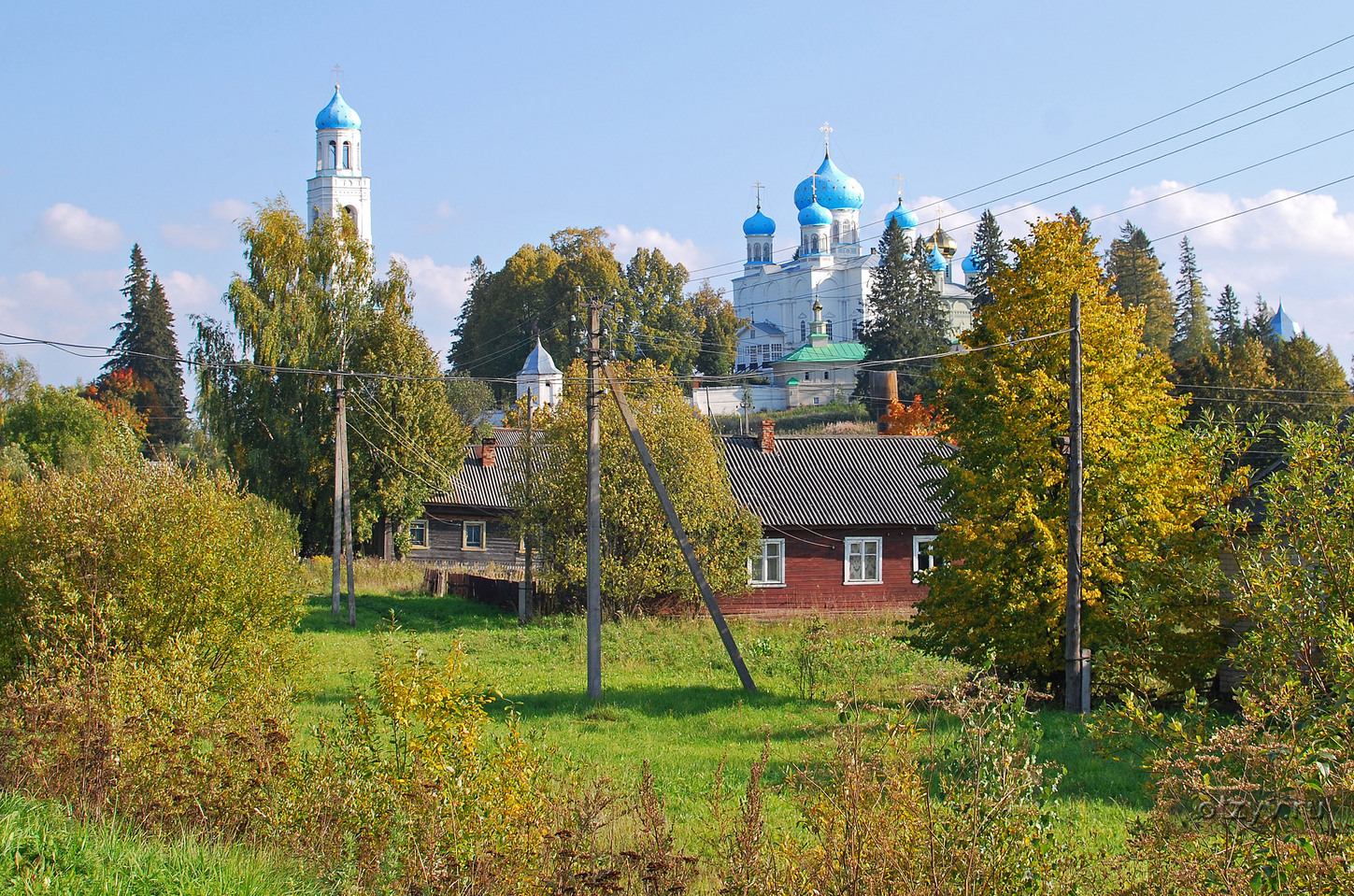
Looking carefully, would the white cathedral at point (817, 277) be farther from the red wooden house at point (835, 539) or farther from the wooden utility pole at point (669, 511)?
the wooden utility pole at point (669, 511)

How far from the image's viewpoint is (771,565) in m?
30.1

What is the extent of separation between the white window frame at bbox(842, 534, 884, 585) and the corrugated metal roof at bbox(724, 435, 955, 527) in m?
0.67

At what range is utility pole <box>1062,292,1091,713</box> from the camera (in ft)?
49.8

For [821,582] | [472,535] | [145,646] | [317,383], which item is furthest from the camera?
[472,535]

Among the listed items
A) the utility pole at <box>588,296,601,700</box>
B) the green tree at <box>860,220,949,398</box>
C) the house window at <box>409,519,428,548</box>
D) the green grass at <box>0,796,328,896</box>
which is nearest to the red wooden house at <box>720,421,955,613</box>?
the utility pole at <box>588,296,601,700</box>

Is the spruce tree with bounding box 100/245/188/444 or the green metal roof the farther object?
the green metal roof

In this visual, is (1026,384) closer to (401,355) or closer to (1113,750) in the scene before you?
(1113,750)

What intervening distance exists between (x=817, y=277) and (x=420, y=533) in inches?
2738

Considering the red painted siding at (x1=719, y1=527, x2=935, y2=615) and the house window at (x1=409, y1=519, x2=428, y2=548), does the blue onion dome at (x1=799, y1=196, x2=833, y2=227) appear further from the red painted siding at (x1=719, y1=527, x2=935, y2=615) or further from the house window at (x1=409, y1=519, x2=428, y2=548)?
the red painted siding at (x1=719, y1=527, x2=935, y2=615)

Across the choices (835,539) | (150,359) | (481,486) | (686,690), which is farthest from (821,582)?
(150,359)

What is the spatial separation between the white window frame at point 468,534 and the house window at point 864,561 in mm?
15862

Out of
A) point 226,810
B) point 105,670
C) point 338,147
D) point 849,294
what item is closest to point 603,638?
point 105,670

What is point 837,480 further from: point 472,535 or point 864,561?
point 472,535

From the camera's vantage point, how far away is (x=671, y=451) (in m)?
27.1
